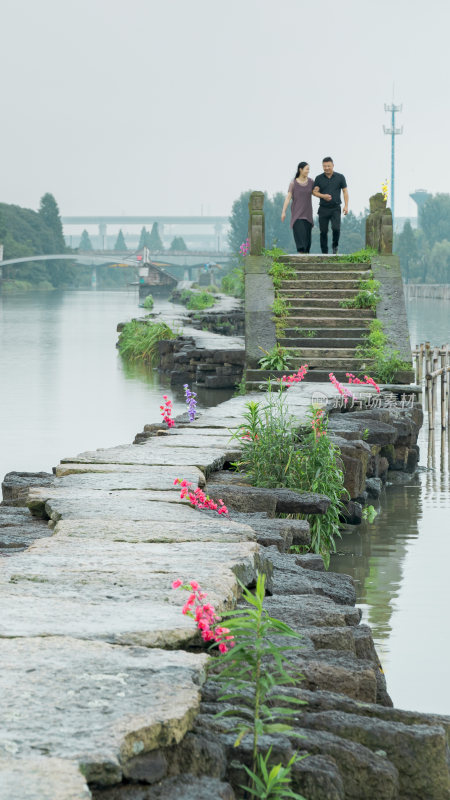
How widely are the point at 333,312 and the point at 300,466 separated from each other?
784 cm

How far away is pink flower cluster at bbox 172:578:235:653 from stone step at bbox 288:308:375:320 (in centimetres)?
1186

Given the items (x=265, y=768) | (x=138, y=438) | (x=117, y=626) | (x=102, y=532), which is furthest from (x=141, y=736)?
(x=138, y=438)

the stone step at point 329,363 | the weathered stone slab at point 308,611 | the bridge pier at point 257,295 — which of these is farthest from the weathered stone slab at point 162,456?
the bridge pier at point 257,295

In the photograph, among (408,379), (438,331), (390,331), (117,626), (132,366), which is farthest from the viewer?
(438,331)

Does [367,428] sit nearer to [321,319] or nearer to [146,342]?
[321,319]

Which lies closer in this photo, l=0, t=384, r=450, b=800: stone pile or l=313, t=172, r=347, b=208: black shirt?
l=0, t=384, r=450, b=800: stone pile

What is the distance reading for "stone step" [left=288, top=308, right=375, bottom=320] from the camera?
1606cm

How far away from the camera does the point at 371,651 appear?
15.7 ft

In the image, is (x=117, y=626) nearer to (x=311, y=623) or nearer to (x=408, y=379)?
(x=311, y=623)

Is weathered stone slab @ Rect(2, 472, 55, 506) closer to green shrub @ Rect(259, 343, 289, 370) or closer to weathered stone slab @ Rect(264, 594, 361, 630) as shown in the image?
weathered stone slab @ Rect(264, 594, 361, 630)

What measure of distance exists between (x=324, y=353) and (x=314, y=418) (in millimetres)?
6229

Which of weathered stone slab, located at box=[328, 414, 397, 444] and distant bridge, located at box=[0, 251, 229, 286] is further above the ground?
distant bridge, located at box=[0, 251, 229, 286]

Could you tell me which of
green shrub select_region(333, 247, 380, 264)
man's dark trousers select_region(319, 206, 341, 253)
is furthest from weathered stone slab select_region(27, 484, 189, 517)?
man's dark trousers select_region(319, 206, 341, 253)

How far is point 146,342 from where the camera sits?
87.9 feet
